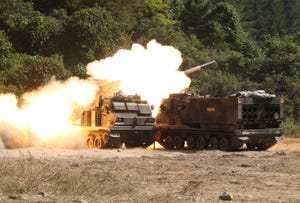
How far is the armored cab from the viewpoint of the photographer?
96.1 ft

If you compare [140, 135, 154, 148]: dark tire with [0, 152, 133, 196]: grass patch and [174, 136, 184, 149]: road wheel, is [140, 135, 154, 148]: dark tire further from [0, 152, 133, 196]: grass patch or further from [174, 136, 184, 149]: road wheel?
[0, 152, 133, 196]: grass patch

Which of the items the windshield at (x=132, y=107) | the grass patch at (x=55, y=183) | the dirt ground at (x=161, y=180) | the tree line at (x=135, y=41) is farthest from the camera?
the tree line at (x=135, y=41)

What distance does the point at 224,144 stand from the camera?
29.5 metres

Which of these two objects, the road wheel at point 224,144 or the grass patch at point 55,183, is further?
the road wheel at point 224,144

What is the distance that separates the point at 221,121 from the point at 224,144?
1.05 metres

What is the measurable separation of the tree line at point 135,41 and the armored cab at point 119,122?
8461 mm

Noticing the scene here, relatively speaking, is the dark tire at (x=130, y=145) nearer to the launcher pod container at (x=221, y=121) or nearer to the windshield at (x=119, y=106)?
the launcher pod container at (x=221, y=121)

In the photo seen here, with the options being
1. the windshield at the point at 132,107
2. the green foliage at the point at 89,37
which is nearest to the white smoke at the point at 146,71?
the windshield at the point at 132,107

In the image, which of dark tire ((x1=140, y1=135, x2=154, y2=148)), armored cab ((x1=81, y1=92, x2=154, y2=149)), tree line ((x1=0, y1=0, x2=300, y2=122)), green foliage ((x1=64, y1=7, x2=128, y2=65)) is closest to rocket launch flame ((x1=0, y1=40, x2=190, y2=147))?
armored cab ((x1=81, y1=92, x2=154, y2=149))

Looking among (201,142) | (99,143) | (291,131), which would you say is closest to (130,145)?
(99,143)

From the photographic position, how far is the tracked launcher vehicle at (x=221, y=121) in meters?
28.9

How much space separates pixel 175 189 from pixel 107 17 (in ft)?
112

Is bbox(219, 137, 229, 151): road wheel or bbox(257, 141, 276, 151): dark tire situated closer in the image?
bbox(219, 137, 229, 151): road wheel

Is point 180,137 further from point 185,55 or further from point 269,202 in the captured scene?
point 185,55
